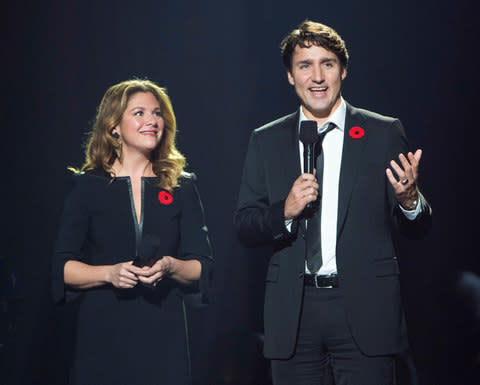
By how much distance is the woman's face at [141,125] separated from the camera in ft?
8.47

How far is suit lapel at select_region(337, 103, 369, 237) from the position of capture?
2.14m

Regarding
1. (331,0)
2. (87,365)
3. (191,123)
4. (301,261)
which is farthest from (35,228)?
(331,0)

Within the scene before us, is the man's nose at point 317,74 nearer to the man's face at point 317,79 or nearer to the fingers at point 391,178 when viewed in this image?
the man's face at point 317,79

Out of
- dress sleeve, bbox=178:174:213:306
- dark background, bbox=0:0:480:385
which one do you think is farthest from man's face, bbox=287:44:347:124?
dark background, bbox=0:0:480:385

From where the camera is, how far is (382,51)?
364 centimetres

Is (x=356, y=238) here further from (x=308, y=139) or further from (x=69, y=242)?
(x=69, y=242)

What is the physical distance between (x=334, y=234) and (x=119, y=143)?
1.03 metres

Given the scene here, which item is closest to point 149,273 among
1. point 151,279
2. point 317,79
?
point 151,279

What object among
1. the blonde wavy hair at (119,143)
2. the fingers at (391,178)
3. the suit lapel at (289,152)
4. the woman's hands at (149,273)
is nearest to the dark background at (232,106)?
the blonde wavy hair at (119,143)

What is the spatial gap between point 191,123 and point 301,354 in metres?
1.90

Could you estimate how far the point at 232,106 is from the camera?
12.1 ft

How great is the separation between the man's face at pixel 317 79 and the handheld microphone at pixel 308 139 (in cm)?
17

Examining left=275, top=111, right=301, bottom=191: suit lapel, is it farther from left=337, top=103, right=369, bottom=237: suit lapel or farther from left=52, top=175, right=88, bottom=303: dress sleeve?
left=52, top=175, right=88, bottom=303: dress sleeve

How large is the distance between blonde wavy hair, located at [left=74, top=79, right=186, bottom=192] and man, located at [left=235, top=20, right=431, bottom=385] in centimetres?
46
